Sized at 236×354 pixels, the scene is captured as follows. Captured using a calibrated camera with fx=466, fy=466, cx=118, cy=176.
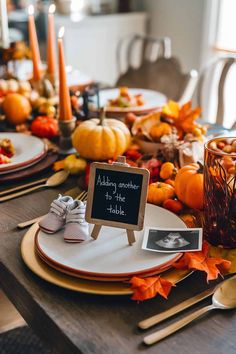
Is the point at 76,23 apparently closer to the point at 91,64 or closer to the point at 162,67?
the point at 91,64

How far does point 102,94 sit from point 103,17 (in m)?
1.95

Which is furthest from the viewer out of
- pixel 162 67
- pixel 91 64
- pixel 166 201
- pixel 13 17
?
pixel 13 17

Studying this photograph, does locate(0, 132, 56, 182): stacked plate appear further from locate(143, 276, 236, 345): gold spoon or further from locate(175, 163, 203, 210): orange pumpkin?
locate(143, 276, 236, 345): gold spoon

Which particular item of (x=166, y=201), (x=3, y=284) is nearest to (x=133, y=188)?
(x=166, y=201)

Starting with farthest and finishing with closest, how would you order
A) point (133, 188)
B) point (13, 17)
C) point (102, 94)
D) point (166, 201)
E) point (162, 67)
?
point (13, 17) < point (162, 67) < point (102, 94) < point (166, 201) < point (133, 188)

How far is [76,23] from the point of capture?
3615 mm

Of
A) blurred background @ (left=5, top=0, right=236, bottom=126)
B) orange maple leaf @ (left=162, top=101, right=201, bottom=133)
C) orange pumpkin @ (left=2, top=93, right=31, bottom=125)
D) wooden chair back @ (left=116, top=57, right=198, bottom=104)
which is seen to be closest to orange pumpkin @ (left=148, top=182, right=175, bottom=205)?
orange maple leaf @ (left=162, top=101, right=201, bottom=133)

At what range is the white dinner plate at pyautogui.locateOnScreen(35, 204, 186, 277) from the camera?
798 millimetres

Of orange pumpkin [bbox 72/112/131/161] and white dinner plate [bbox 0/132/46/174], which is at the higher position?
orange pumpkin [bbox 72/112/131/161]

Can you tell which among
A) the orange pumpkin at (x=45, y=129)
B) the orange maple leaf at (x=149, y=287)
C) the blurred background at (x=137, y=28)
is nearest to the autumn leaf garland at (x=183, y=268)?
the orange maple leaf at (x=149, y=287)

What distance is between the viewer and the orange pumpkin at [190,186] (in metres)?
1.02

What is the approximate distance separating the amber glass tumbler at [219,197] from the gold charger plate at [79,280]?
0.13m

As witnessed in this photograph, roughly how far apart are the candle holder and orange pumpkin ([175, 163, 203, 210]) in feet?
1.54

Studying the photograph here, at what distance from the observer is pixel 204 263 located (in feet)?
2.74
